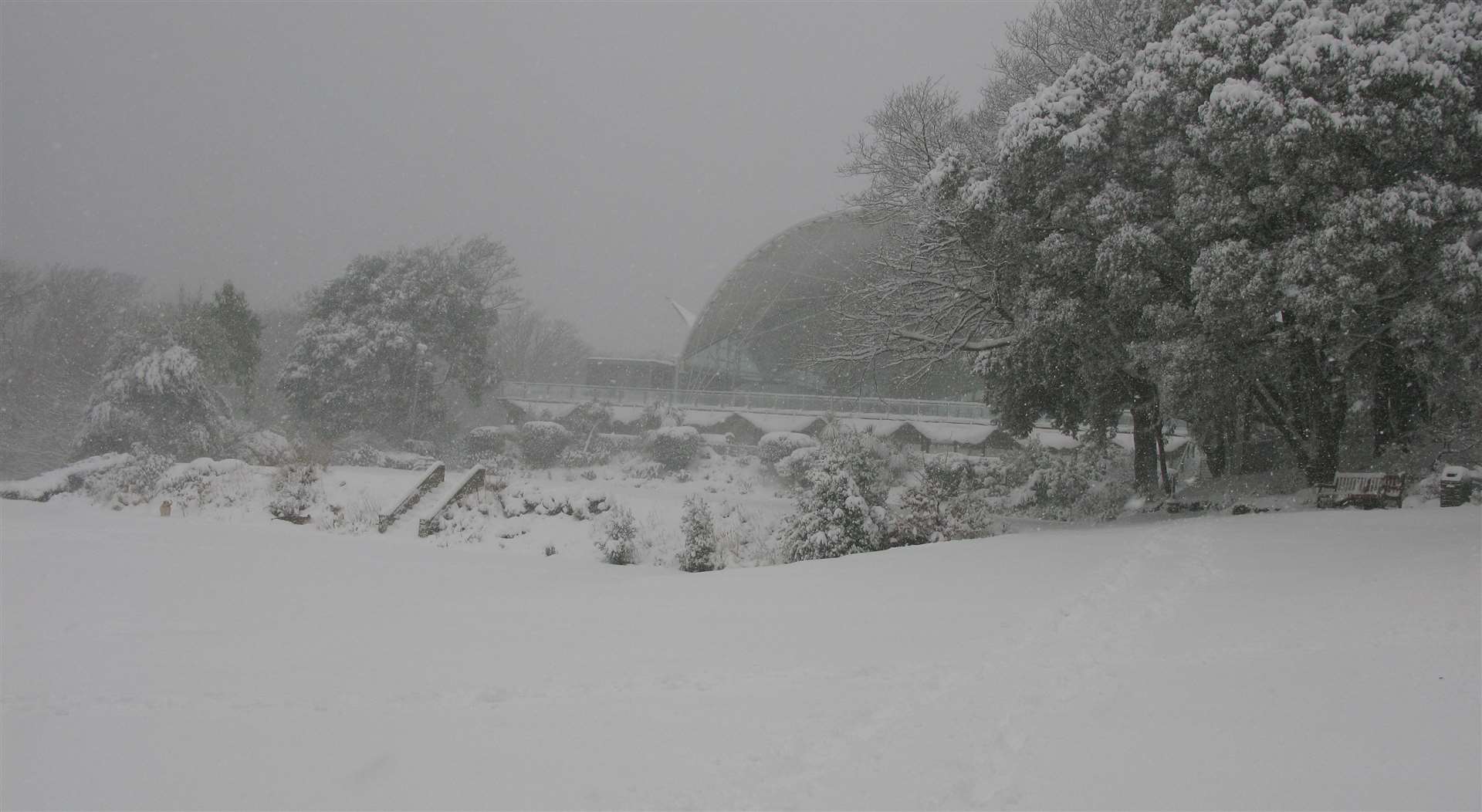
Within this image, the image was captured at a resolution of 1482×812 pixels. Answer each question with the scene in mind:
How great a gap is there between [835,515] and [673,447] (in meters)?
14.9

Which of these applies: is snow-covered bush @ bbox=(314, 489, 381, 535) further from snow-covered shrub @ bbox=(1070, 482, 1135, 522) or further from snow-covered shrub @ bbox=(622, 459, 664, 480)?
snow-covered shrub @ bbox=(1070, 482, 1135, 522)

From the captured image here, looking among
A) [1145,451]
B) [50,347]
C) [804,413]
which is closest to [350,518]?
[1145,451]

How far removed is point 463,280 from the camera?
31.9 meters

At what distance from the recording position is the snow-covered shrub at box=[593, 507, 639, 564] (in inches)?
448

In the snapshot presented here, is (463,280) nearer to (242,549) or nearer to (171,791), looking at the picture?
(242,549)

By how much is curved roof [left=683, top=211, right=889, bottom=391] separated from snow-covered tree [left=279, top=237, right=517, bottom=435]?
1126 cm

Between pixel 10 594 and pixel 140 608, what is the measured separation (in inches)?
59.6

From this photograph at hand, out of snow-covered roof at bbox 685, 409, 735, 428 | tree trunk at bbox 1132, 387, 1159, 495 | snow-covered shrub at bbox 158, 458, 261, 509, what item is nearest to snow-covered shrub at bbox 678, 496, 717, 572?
snow-covered shrub at bbox 158, 458, 261, 509

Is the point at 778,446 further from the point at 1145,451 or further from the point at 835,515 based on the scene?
the point at 835,515

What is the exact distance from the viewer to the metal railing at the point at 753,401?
2870cm

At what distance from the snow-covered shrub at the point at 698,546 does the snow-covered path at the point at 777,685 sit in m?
2.05

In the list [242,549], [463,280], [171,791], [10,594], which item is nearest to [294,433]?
[463,280]

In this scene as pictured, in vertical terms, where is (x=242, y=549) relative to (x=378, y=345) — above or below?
below

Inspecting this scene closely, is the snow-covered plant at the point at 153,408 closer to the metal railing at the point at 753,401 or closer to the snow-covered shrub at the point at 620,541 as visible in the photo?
the metal railing at the point at 753,401
